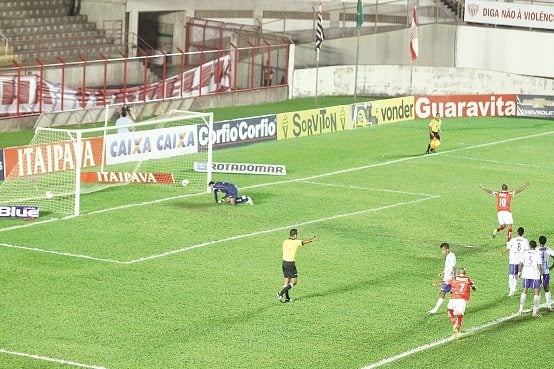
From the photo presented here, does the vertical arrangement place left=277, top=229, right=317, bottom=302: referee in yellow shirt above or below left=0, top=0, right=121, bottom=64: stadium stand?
below

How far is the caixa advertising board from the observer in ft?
164

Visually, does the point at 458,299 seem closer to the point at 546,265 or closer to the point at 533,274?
the point at 533,274

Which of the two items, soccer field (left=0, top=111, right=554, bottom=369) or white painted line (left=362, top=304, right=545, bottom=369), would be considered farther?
soccer field (left=0, top=111, right=554, bottom=369)

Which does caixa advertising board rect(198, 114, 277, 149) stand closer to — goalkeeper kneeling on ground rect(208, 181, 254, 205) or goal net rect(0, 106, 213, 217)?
goal net rect(0, 106, 213, 217)

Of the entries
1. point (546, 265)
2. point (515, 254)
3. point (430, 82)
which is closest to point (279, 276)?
point (515, 254)

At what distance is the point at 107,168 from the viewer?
44844 mm

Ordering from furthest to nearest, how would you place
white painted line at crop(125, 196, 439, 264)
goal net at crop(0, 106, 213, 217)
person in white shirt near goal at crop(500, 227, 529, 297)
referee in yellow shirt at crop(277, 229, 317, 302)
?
goal net at crop(0, 106, 213, 217)
white painted line at crop(125, 196, 439, 264)
person in white shirt near goal at crop(500, 227, 529, 297)
referee in yellow shirt at crop(277, 229, 317, 302)

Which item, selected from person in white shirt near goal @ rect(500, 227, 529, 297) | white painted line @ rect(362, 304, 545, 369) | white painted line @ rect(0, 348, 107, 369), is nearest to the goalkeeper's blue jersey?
person in white shirt near goal @ rect(500, 227, 529, 297)

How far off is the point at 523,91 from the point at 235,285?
41.8 m

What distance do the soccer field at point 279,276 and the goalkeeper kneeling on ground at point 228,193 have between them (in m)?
0.52

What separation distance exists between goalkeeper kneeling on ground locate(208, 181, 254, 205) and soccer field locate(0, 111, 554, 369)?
52cm

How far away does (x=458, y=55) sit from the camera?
7325 cm

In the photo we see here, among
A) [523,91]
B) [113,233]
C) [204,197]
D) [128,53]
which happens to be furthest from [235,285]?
Result: [523,91]

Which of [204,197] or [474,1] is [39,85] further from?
[474,1]
